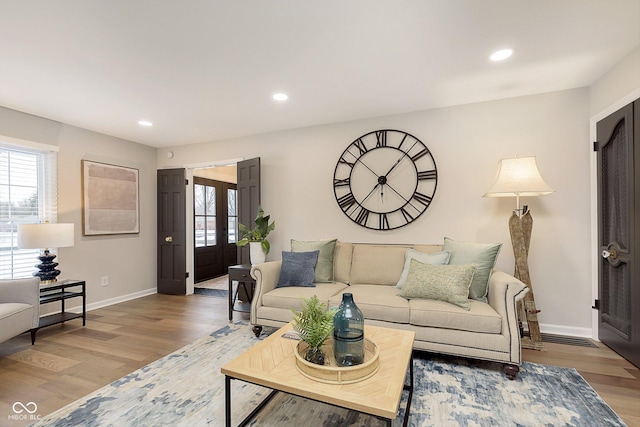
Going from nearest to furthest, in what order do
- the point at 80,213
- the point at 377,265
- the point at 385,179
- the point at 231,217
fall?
the point at 377,265
the point at 385,179
the point at 80,213
the point at 231,217

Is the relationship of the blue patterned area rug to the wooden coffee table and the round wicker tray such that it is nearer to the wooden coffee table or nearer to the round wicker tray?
the wooden coffee table

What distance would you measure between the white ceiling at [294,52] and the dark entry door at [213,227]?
2478mm

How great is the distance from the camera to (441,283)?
2.42 metres

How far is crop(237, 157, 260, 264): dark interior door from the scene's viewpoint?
13.6 ft

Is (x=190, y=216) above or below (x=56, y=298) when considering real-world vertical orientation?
above

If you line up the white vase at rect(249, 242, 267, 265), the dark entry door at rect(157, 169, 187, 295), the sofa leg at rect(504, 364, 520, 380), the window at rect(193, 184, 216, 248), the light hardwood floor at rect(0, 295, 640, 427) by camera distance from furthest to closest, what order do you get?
the window at rect(193, 184, 216, 248)
the dark entry door at rect(157, 169, 187, 295)
the white vase at rect(249, 242, 267, 265)
the sofa leg at rect(504, 364, 520, 380)
the light hardwood floor at rect(0, 295, 640, 427)

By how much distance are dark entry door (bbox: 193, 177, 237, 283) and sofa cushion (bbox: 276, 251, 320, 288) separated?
2960mm

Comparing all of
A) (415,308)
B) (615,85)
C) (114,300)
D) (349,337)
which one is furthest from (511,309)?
(114,300)

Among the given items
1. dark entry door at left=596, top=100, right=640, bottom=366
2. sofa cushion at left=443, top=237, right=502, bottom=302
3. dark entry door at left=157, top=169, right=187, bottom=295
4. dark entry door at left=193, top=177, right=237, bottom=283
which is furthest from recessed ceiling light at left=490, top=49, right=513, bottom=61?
dark entry door at left=193, top=177, right=237, bottom=283

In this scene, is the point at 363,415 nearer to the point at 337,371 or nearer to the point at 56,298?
the point at 337,371

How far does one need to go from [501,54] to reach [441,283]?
1842 mm

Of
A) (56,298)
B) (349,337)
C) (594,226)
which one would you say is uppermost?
(594,226)

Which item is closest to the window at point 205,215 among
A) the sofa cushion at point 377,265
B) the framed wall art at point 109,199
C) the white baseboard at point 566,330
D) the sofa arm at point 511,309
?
the framed wall art at point 109,199

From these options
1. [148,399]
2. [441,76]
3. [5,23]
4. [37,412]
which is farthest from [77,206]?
[441,76]
